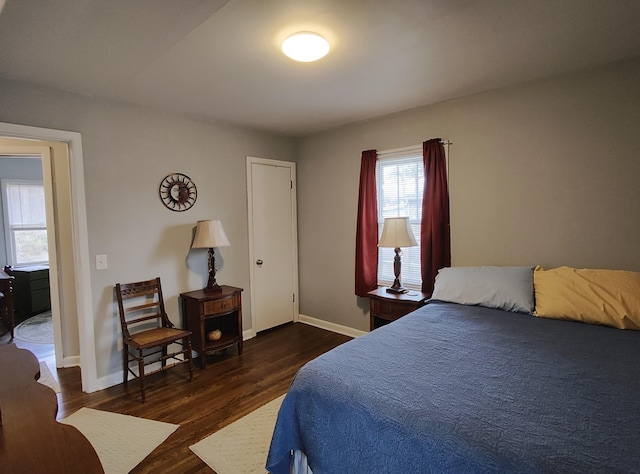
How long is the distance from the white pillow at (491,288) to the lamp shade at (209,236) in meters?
2.08

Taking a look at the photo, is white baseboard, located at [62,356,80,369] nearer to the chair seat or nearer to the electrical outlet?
the chair seat

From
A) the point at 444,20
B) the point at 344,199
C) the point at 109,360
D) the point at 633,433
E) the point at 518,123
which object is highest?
the point at 444,20

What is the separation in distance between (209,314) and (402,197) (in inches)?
90.2

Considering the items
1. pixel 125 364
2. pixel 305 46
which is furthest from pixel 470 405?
pixel 125 364

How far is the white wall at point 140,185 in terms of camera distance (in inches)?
106

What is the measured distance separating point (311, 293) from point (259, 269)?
80 cm

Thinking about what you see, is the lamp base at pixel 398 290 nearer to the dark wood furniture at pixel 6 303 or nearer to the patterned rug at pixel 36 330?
the patterned rug at pixel 36 330

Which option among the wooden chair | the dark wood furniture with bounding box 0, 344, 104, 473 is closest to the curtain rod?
the wooden chair

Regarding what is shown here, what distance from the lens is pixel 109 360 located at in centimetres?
290

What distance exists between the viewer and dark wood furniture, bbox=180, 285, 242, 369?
3164mm

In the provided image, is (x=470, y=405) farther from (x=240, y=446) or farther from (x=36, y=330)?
(x=36, y=330)

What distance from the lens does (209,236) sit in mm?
3275

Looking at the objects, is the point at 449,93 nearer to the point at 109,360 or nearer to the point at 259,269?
the point at 259,269

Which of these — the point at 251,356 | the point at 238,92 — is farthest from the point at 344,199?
the point at 251,356
